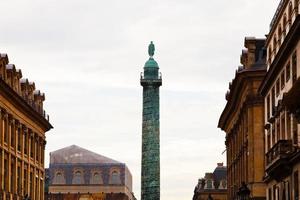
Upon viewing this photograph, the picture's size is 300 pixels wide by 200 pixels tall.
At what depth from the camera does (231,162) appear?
105 metres

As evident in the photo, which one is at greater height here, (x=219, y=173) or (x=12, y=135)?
(x=219, y=173)

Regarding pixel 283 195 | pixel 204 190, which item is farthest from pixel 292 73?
pixel 204 190

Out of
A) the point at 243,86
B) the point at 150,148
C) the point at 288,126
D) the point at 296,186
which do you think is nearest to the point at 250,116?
the point at 243,86

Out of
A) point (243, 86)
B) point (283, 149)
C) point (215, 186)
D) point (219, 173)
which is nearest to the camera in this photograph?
point (283, 149)

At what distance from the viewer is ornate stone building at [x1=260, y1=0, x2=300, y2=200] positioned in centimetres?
5347

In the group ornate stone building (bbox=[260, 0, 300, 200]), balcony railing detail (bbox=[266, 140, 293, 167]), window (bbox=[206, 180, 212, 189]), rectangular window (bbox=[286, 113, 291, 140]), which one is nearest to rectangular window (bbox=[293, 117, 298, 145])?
ornate stone building (bbox=[260, 0, 300, 200])

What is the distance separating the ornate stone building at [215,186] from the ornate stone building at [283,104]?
87830 millimetres

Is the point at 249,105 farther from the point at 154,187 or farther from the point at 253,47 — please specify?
the point at 154,187

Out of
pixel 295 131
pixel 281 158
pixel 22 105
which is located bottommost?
pixel 281 158

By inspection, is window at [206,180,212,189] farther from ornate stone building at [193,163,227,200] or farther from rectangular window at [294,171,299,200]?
rectangular window at [294,171,299,200]

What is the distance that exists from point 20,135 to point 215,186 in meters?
72.7

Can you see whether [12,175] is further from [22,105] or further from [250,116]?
[250,116]

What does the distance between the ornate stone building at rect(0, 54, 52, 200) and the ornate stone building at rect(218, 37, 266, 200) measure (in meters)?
21.4

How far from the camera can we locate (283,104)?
53438 millimetres
